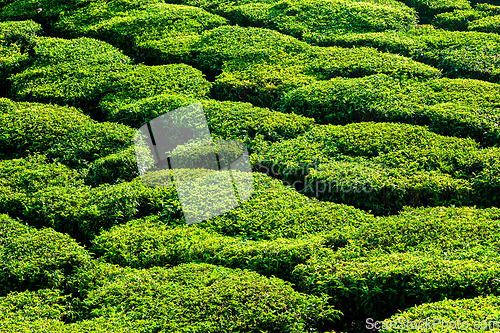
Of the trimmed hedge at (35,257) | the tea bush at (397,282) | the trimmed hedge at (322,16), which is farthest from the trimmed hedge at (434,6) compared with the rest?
the trimmed hedge at (35,257)

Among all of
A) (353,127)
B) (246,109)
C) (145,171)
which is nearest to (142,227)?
(145,171)

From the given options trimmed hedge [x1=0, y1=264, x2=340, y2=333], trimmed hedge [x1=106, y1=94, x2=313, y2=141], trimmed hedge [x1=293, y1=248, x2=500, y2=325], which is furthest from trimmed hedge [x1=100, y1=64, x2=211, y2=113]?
trimmed hedge [x1=293, y1=248, x2=500, y2=325]

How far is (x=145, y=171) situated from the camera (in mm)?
7070

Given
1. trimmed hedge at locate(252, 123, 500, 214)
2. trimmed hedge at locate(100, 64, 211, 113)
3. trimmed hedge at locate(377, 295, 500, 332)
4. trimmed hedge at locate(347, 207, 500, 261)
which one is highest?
trimmed hedge at locate(100, 64, 211, 113)

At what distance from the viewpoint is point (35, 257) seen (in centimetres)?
547

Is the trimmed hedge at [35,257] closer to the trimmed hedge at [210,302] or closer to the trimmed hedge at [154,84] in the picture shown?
the trimmed hedge at [210,302]

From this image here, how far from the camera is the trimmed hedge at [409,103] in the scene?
733 centimetres

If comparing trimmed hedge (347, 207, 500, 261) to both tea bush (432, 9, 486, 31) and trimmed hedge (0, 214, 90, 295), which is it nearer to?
trimmed hedge (0, 214, 90, 295)

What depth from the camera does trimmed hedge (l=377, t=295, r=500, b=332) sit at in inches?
170

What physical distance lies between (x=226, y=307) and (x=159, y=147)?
3550 mm

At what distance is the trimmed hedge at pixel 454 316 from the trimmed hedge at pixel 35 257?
3.71 metres

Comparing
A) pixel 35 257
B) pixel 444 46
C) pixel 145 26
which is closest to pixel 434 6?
pixel 444 46

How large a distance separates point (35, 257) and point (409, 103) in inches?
246

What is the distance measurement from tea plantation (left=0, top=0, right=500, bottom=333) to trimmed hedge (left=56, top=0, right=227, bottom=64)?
5cm
